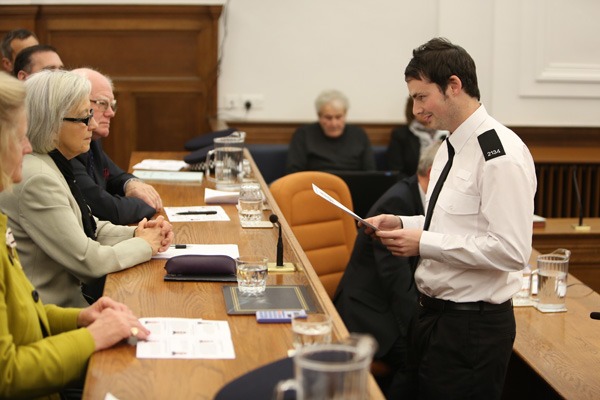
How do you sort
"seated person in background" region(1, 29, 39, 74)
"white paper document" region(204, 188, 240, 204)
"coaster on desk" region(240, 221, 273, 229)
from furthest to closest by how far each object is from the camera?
"seated person in background" region(1, 29, 39, 74), "white paper document" region(204, 188, 240, 204), "coaster on desk" region(240, 221, 273, 229)

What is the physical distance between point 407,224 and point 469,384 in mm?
595

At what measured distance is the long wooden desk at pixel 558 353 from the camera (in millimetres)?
2676

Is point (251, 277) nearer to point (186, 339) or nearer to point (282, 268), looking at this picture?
point (282, 268)

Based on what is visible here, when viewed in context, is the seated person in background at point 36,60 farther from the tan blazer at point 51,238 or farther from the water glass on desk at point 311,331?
the water glass on desk at point 311,331

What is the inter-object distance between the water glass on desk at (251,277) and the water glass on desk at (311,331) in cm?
45

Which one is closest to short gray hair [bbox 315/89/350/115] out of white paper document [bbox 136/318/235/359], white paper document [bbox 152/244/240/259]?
white paper document [bbox 152/244/240/259]

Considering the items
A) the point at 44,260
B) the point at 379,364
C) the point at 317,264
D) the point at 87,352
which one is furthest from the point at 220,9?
the point at 87,352

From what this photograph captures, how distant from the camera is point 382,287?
3.59 m

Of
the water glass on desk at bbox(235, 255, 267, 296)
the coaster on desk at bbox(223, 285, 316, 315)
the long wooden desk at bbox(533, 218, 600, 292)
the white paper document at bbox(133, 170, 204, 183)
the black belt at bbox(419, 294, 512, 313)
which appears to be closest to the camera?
the coaster on desk at bbox(223, 285, 316, 315)

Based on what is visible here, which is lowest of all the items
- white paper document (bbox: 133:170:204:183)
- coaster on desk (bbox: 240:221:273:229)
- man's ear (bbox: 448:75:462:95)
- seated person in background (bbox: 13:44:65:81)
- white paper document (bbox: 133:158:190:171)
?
coaster on desk (bbox: 240:221:273:229)

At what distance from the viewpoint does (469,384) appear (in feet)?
8.89

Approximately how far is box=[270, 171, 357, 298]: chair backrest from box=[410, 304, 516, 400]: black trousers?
1.42 metres

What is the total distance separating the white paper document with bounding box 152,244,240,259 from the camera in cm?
281

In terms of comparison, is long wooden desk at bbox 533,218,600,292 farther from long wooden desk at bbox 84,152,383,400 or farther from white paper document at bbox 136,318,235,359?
white paper document at bbox 136,318,235,359
